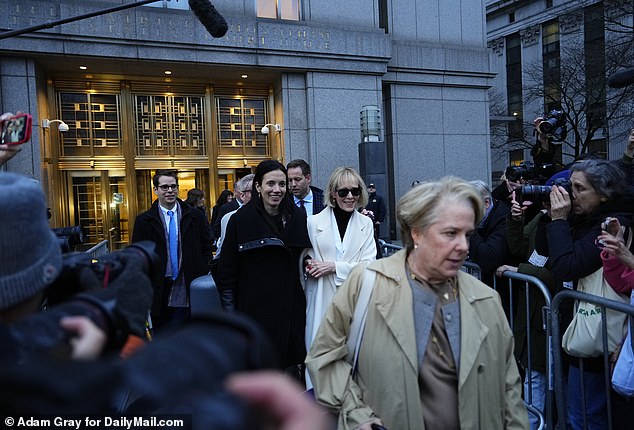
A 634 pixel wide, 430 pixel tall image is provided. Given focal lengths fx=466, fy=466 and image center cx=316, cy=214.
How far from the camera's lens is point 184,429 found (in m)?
0.69

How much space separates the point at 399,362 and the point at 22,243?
1588 mm

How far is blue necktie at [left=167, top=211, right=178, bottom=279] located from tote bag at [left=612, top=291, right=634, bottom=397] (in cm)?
423

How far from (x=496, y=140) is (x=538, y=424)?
111ft

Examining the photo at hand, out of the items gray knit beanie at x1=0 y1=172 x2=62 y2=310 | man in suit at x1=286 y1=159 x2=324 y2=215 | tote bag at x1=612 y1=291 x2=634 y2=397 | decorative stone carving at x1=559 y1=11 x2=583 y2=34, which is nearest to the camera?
gray knit beanie at x1=0 y1=172 x2=62 y2=310

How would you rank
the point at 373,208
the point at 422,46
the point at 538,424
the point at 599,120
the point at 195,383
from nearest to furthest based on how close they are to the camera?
the point at 195,383 < the point at 538,424 < the point at 373,208 < the point at 422,46 < the point at 599,120

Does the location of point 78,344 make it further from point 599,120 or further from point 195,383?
point 599,120

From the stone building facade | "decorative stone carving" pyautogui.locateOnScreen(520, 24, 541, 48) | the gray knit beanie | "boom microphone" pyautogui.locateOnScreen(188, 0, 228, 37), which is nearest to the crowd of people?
the gray knit beanie

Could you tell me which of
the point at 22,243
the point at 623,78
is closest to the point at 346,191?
the point at 623,78

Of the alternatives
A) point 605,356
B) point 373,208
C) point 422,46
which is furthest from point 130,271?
point 422,46

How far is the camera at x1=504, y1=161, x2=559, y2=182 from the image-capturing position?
4867 mm

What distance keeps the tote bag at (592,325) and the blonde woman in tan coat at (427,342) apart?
1020mm

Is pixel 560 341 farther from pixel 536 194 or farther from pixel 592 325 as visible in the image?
pixel 536 194

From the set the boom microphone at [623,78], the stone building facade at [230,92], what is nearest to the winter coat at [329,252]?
the boom microphone at [623,78]

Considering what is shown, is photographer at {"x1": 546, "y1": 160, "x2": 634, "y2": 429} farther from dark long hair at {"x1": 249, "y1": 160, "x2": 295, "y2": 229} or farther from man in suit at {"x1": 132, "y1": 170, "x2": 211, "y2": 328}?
man in suit at {"x1": 132, "y1": 170, "x2": 211, "y2": 328}
